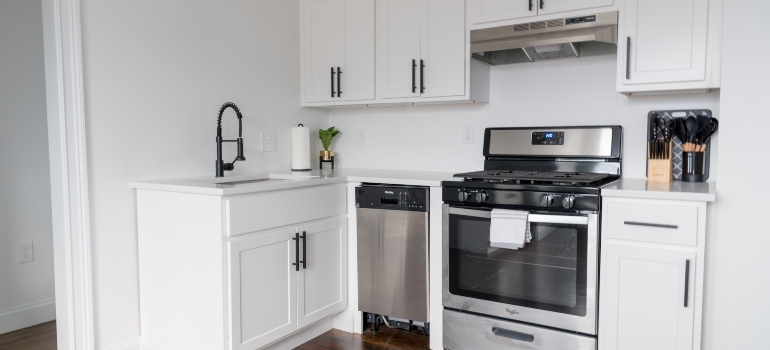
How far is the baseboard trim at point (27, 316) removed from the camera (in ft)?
9.72

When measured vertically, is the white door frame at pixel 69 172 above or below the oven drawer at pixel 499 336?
above

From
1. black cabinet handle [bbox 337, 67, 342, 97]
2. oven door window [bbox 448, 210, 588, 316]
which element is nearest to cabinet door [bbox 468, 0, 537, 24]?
black cabinet handle [bbox 337, 67, 342, 97]

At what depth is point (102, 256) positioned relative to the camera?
2.41 meters

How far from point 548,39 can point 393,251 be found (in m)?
1.30

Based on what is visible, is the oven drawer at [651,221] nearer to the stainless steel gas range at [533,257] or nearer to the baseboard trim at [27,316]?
the stainless steel gas range at [533,257]

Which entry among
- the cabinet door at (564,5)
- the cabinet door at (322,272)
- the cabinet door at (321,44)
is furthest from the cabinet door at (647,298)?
the cabinet door at (321,44)

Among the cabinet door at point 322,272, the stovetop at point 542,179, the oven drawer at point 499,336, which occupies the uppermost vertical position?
the stovetop at point 542,179

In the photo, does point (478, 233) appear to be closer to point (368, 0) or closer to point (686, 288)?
point (686, 288)

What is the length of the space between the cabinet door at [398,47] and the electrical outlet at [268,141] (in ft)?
2.31

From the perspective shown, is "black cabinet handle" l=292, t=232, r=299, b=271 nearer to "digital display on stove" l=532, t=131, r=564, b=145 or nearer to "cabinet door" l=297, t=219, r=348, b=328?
"cabinet door" l=297, t=219, r=348, b=328

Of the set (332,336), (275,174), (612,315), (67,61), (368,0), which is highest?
(368,0)

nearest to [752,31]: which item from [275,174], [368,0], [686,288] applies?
[686,288]

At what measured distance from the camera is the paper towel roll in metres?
3.33

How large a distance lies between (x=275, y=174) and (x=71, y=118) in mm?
1143
